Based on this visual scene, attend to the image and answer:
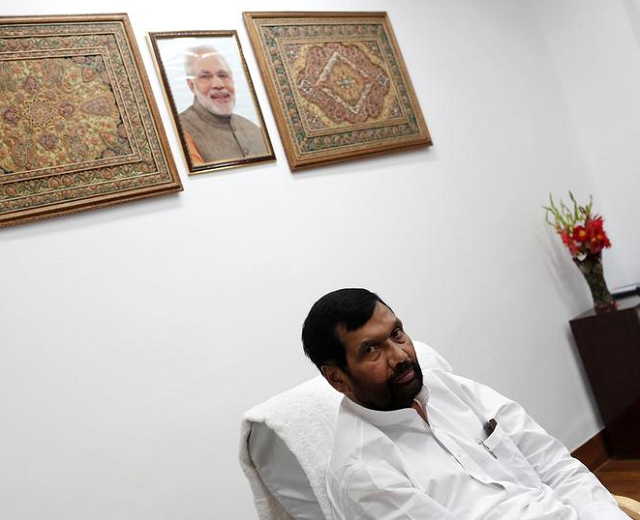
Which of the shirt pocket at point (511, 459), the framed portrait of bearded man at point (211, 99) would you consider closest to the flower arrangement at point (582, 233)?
the framed portrait of bearded man at point (211, 99)

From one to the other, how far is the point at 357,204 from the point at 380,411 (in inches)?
64.9

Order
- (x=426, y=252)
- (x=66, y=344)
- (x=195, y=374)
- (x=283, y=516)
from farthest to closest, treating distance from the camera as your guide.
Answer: (x=426, y=252)
(x=195, y=374)
(x=66, y=344)
(x=283, y=516)

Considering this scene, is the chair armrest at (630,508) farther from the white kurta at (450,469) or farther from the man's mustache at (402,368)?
the man's mustache at (402,368)

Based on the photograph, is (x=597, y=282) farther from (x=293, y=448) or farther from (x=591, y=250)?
(x=293, y=448)

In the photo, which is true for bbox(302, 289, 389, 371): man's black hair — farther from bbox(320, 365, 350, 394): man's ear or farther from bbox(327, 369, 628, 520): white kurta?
bbox(327, 369, 628, 520): white kurta

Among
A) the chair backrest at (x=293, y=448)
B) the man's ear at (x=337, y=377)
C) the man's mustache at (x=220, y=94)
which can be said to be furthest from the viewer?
the man's mustache at (x=220, y=94)

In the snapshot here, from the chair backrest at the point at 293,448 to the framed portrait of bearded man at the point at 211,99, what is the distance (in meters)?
1.15

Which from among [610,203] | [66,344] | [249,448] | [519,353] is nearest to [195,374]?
[66,344]

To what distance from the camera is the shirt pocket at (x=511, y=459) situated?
1.97 m

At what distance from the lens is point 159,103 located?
2.95 m

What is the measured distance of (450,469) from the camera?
72.9 inches

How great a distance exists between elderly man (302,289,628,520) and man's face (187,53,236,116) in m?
1.44

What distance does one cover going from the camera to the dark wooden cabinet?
3824mm

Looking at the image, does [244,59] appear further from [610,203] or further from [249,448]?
[610,203]
